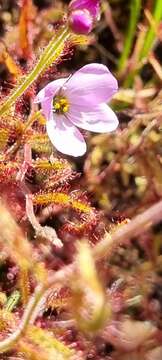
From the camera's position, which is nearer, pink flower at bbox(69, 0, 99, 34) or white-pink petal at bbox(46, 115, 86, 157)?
pink flower at bbox(69, 0, 99, 34)

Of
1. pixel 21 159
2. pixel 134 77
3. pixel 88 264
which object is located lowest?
pixel 88 264

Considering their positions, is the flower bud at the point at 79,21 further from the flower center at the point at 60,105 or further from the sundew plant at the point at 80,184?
the flower center at the point at 60,105

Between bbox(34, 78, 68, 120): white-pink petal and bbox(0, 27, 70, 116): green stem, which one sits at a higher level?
bbox(0, 27, 70, 116): green stem

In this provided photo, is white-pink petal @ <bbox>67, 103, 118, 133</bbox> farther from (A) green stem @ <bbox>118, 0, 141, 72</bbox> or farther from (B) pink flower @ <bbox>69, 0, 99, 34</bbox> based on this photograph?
(A) green stem @ <bbox>118, 0, 141, 72</bbox>

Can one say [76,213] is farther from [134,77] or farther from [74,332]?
[134,77]

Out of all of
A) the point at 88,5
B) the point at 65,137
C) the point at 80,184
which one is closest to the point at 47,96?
the point at 65,137

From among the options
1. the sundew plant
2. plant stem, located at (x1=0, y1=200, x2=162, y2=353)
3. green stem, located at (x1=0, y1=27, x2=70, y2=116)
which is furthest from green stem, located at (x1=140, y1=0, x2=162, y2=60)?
plant stem, located at (x1=0, y1=200, x2=162, y2=353)

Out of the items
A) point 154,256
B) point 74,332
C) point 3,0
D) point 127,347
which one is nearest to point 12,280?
point 74,332

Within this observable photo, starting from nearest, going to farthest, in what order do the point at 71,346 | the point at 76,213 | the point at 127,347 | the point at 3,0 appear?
the point at 127,347 → the point at 71,346 → the point at 76,213 → the point at 3,0
